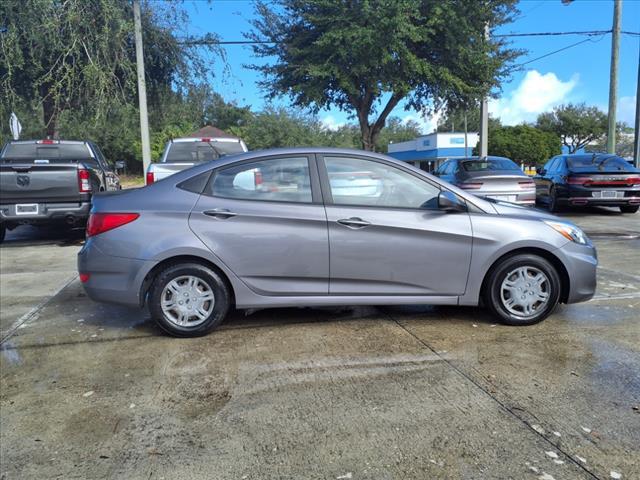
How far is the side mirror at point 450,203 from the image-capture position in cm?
434

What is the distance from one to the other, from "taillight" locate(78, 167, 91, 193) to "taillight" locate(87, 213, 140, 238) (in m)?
4.95

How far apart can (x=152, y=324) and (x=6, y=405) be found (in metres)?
1.58

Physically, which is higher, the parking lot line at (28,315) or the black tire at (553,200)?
the black tire at (553,200)

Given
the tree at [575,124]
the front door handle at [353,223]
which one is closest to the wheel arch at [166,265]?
the front door handle at [353,223]

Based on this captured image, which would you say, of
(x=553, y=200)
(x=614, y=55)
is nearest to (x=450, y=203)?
(x=553, y=200)

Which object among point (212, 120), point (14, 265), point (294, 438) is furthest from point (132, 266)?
point (212, 120)

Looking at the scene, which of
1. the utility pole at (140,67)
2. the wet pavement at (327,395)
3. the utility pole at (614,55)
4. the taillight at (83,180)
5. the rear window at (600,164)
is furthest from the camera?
the utility pole at (614,55)

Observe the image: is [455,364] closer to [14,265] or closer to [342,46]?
[14,265]

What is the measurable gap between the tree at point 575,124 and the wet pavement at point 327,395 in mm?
59711

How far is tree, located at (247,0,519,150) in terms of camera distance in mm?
15414

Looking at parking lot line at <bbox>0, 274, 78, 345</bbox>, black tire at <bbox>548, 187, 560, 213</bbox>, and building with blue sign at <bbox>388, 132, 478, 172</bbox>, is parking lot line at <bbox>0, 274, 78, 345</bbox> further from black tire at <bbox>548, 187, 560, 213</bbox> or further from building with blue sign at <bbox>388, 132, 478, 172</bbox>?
building with blue sign at <bbox>388, 132, 478, 172</bbox>

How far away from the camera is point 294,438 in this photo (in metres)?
2.82

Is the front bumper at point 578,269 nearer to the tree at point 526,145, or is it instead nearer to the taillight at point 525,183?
the taillight at point 525,183

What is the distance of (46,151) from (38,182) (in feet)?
6.77
